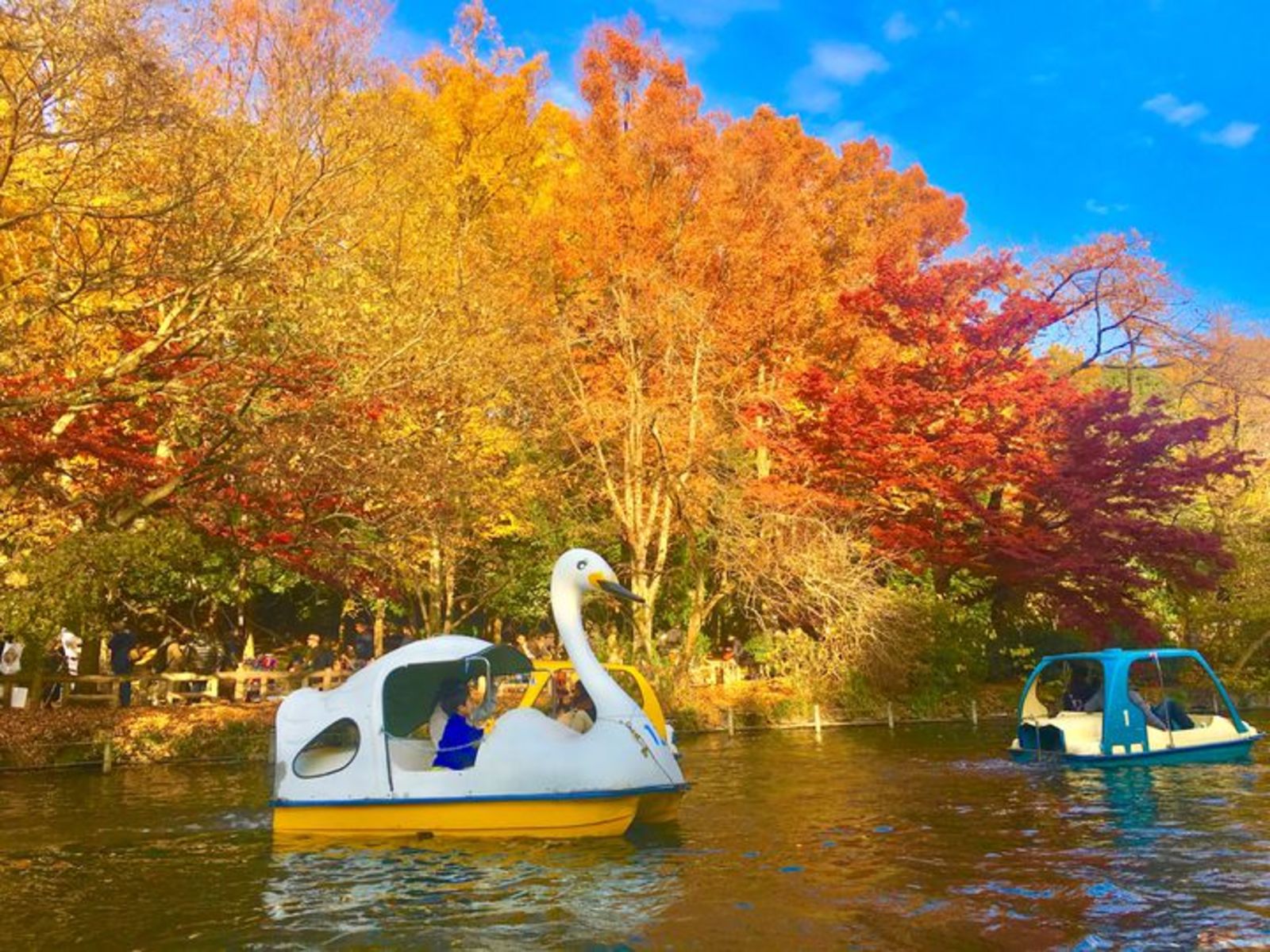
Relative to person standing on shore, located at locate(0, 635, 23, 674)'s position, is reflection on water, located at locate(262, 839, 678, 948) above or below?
below

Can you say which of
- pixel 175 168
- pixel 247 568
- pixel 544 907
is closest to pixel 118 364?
pixel 175 168

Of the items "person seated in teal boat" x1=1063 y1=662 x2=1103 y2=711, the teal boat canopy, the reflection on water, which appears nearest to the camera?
the reflection on water

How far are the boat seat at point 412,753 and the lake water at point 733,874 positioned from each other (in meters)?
1.31

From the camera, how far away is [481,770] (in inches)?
429

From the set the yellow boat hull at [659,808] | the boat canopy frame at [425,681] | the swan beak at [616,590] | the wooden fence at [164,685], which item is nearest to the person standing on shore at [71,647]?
the wooden fence at [164,685]

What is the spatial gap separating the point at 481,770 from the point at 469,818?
58 centimetres

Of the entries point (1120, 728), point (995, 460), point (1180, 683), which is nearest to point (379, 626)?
point (995, 460)

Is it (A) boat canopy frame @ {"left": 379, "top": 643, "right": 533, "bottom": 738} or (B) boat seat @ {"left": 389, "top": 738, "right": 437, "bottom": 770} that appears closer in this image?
(B) boat seat @ {"left": 389, "top": 738, "right": 437, "bottom": 770}

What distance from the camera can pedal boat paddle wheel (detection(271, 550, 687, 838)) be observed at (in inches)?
420

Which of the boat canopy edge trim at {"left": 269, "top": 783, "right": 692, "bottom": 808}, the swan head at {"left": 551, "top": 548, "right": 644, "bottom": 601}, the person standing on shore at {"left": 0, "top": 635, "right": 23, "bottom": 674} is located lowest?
the boat canopy edge trim at {"left": 269, "top": 783, "right": 692, "bottom": 808}

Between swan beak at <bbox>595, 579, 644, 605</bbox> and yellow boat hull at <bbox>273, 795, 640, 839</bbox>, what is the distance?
7.09ft

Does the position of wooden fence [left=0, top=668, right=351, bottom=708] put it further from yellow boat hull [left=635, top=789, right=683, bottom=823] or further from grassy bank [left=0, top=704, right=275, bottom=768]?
yellow boat hull [left=635, top=789, right=683, bottom=823]

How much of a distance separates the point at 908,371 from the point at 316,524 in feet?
46.5

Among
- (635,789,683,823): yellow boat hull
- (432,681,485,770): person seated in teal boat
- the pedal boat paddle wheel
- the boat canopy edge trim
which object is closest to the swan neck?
the pedal boat paddle wheel
